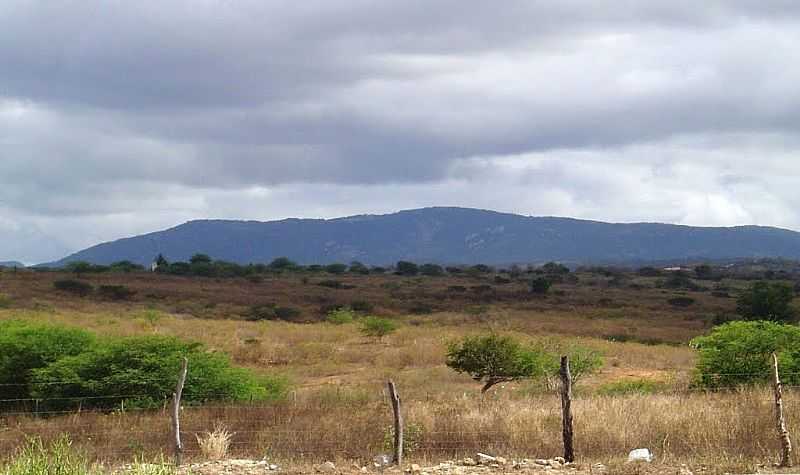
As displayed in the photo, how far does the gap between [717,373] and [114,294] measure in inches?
1831

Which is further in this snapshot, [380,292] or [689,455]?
[380,292]

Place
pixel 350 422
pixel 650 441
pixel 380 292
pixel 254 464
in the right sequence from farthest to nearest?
pixel 380 292 → pixel 350 422 → pixel 650 441 → pixel 254 464

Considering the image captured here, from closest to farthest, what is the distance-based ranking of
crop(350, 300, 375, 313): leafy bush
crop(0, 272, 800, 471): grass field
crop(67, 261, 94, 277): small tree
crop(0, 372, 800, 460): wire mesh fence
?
1. crop(0, 372, 800, 460): wire mesh fence
2. crop(0, 272, 800, 471): grass field
3. crop(350, 300, 375, 313): leafy bush
4. crop(67, 261, 94, 277): small tree

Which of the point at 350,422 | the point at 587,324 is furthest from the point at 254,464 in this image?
the point at 587,324

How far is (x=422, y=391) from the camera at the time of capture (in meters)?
21.9

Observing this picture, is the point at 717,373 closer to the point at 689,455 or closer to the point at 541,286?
the point at 689,455

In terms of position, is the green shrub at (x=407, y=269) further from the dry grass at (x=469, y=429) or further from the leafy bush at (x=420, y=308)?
the dry grass at (x=469, y=429)

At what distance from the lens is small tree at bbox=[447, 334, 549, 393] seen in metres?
23.9

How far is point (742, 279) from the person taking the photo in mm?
103875

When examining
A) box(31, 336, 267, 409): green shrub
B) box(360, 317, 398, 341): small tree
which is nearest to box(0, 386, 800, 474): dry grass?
box(31, 336, 267, 409): green shrub

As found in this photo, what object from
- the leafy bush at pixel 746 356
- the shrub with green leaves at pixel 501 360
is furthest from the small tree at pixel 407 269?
the leafy bush at pixel 746 356

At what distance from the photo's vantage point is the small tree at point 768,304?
4284 centimetres

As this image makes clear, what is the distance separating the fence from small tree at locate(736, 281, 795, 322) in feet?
90.6

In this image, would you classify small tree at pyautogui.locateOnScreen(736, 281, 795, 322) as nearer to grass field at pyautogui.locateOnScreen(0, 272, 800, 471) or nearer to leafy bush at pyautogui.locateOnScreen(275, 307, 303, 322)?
grass field at pyautogui.locateOnScreen(0, 272, 800, 471)
